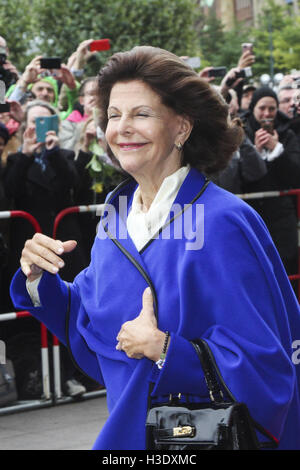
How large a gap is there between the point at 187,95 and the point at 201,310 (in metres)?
0.77

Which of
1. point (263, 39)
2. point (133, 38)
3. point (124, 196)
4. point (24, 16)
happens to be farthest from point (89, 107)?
point (263, 39)

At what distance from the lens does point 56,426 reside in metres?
6.04

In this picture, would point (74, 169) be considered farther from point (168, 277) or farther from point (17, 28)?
point (17, 28)

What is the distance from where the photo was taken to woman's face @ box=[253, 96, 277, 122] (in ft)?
26.6

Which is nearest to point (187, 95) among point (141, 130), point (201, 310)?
point (141, 130)

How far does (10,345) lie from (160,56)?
3.87 meters

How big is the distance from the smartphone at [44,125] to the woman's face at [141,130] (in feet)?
10.1

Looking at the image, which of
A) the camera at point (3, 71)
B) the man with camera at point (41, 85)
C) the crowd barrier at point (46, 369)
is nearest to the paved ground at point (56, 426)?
the crowd barrier at point (46, 369)

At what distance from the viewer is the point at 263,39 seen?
4497 centimetres

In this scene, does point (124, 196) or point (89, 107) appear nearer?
point (124, 196)

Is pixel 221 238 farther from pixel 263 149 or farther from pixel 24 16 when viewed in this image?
pixel 24 16

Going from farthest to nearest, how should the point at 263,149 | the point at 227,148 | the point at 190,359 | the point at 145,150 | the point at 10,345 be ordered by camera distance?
the point at 263,149, the point at 10,345, the point at 227,148, the point at 145,150, the point at 190,359

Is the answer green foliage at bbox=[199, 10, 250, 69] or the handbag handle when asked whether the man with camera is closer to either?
the handbag handle

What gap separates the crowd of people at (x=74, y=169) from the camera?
6.43 meters
